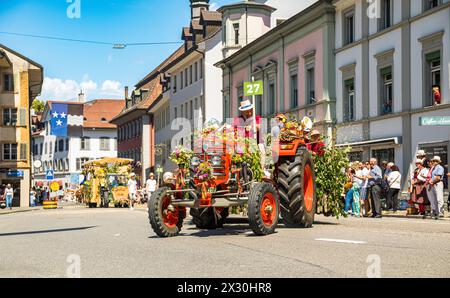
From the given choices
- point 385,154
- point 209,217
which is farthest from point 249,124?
point 385,154

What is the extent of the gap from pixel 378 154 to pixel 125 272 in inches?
902

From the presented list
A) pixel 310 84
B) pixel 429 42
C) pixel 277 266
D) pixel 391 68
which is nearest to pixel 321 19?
pixel 310 84

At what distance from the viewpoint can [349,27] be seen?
3331 centimetres

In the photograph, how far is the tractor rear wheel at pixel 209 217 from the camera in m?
14.4

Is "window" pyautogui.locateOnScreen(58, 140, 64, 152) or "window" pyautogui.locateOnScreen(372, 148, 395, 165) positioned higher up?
"window" pyautogui.locateOnScreen(58, 140, 64, 152)

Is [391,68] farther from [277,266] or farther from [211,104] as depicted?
[211,104]

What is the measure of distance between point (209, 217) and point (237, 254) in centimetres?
483

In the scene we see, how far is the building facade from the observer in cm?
5675

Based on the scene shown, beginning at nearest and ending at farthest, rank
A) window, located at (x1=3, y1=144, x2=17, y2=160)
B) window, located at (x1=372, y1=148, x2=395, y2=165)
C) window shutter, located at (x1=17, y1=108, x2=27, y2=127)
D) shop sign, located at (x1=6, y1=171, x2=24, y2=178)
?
window, located at (x1=372, y1=148, x2=395, y2=165) → shop sign, located at (x1=6, y1=171, x2=24, y2=178) → window, located at (x1=3, y1=144, x2=17, y2=160) → window shutter, located at (x1=17, y1=108, x2=27, y2=127)

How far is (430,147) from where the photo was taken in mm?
26031

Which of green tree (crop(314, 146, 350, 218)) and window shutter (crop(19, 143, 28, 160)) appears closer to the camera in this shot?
green tree (crop(314, 146, 350, 218))

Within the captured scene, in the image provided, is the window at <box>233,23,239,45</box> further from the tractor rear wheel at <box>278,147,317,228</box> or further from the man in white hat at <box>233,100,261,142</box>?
the man in white hat at <box>233,100,261,142</box>

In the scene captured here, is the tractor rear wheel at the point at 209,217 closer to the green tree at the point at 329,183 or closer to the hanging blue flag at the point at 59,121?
the green tree at the point at 329,183

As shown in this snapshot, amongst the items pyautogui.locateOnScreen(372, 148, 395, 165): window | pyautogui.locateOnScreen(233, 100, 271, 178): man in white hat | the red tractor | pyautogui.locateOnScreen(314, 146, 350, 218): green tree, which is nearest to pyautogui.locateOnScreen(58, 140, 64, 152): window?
pyautogui.locateOnScreen(372, 148, 395, 165): window
